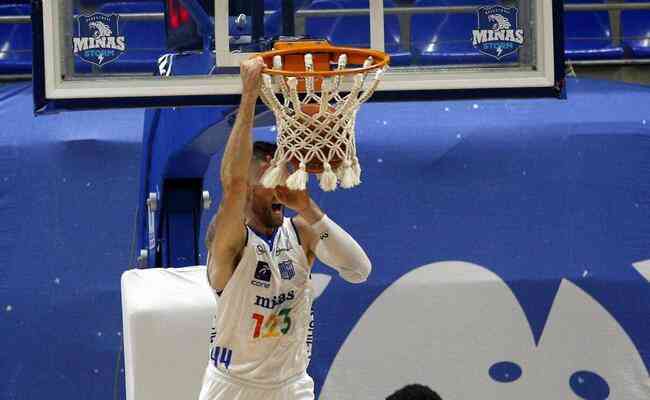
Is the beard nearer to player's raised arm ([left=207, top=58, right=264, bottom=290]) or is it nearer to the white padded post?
player's raised arm ([left=207, top=58, right=264, bottom=290])

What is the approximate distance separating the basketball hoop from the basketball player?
13cm

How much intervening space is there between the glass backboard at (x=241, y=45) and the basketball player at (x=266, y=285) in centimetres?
76

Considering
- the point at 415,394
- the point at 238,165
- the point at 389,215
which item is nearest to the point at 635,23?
the point at 389,215

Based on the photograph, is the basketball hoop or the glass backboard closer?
the basketball hoop

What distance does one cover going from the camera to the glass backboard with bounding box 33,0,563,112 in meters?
5.01

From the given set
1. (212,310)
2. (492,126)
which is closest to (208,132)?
(212,310)

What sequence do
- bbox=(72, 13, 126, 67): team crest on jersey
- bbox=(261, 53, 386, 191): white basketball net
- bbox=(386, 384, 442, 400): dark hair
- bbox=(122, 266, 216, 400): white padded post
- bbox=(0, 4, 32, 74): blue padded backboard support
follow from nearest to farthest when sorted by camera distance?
bbox=(386, 384, 442, 400): dark hair < bbox=(261, 53, 386, 191): white basketball net < bbox=(72, 13, 126, 67): team crest on jersey < bbox=(122, 266, 216, 400): white padded post < bbox=(0, 4, 32, 74): blue padded backboard support

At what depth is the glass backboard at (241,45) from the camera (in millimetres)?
5008

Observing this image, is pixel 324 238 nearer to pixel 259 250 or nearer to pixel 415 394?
pixel 259 250

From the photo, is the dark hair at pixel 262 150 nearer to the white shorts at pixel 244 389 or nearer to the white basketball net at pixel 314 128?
the white basketball net at pixel 314 128

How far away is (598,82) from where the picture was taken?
870 centimetres

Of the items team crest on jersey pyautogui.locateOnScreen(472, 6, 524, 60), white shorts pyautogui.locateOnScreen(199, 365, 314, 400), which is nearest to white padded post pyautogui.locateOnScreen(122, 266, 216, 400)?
white shorts pyautogui.locateOnScreen(199, 365, 314, 400)

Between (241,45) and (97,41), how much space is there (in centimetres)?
64

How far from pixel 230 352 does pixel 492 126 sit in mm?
3987
